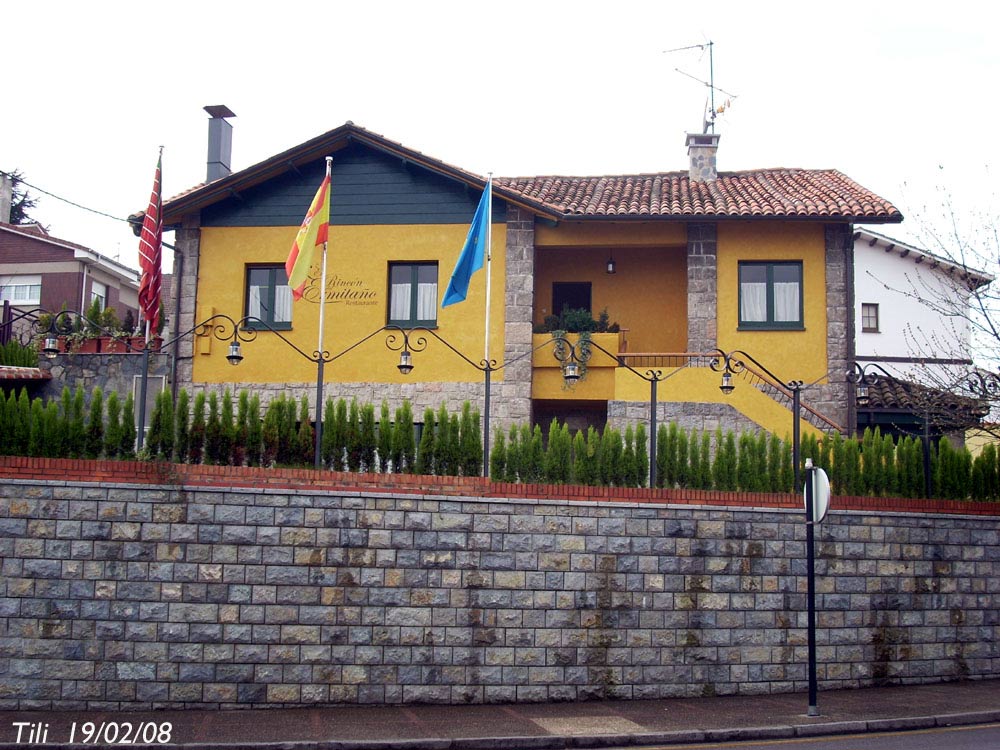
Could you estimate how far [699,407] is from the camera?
18359 millimetres

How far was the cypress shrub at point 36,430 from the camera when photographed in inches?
510

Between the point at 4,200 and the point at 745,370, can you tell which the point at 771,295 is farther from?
the point at 4,200

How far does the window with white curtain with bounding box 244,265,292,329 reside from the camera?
2075 centimetres

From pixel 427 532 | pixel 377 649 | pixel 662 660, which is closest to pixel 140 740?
pixel 377 649

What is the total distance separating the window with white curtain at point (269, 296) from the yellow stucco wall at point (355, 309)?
248 mm

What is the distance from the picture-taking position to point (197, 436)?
13438mm

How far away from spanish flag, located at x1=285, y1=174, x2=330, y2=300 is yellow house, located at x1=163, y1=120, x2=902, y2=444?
3.38m

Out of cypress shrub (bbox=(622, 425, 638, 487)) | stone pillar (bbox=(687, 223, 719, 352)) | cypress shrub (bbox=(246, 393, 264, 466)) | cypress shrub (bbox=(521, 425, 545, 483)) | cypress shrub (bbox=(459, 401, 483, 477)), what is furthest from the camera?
stone pillar (bbox=(687, 223, 719, 352))

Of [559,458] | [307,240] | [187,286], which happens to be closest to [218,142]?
[187,286]

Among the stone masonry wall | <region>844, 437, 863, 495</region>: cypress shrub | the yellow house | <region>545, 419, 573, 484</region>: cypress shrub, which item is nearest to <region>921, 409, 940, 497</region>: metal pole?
<region>844, 437, 863, 495</region>: cypress shrub

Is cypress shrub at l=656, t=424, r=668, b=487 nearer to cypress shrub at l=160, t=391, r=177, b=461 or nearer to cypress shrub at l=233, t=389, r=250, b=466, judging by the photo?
cypress shrub at l=233, t=389, r=250, b=466

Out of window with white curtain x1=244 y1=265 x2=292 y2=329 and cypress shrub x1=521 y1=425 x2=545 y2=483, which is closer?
cypress shrub x1=521 y1=425 x2=545 y2=483

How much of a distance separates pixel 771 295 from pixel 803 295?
596 mm

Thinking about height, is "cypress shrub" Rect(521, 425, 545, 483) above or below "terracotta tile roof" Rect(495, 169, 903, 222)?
below
